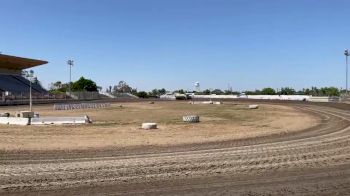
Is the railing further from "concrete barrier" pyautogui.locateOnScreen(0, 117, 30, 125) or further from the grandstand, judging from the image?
"concrete barrier" pyautogui.locateOnScreen(0, 117, 30, 125)

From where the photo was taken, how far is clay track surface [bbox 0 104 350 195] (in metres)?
9.62

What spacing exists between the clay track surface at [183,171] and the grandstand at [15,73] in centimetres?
8387

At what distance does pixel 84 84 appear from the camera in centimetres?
14988

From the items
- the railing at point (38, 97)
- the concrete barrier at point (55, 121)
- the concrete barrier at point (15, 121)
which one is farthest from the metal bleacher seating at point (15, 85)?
the concrete barrier at point (55, 121)

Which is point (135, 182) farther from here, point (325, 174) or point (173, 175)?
point (325, 174)

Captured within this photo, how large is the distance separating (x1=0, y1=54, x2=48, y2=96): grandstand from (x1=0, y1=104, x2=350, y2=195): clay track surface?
275 feet

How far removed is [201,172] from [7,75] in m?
104

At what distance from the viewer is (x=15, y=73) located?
11212 cm

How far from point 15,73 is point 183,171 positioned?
108907 mm

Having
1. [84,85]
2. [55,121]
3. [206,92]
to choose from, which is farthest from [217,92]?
[55,121]

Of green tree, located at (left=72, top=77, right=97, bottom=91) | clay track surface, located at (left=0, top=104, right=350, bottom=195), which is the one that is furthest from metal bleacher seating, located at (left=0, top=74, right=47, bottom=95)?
clay track surface, located at (left=0, top=104, right=350, bottom=195)

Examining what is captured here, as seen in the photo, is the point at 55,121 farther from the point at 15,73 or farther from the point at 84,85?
the point at 84,85

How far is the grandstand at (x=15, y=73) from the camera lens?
97.0m

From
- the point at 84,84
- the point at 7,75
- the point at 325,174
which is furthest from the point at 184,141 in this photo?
the point at 84,84
